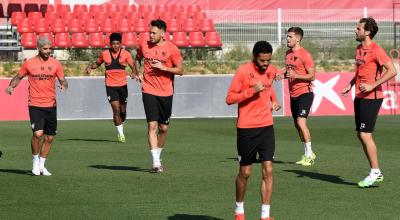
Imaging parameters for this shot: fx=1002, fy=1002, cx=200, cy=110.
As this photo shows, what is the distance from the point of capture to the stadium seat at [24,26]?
39688 millimetres

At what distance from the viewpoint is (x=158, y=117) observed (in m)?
15.5

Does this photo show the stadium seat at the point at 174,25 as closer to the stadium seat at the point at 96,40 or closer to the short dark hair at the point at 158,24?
the stadium seat at the point at 96,40

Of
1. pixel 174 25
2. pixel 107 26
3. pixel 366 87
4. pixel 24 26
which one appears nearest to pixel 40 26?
pixel 24 26

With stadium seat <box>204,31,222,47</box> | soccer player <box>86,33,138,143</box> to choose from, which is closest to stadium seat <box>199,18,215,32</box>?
stadium seat <box>204,31,222,47</box>

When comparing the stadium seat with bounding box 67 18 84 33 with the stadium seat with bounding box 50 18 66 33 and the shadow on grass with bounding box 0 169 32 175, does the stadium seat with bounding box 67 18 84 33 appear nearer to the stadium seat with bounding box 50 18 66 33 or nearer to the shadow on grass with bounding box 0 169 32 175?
the stadium seat with bounding box 50 18 66 33

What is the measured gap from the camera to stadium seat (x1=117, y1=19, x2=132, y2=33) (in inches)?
1612

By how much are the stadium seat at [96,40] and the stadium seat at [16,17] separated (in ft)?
10.3

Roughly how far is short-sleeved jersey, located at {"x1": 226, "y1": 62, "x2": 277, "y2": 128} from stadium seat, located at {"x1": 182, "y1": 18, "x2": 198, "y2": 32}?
31.1 metres

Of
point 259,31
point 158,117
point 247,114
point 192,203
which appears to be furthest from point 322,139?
point 259,31

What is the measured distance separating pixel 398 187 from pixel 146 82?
432cm

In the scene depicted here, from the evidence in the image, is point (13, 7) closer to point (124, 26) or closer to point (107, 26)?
point (107, 26)

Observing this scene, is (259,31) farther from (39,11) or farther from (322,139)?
(322,139)

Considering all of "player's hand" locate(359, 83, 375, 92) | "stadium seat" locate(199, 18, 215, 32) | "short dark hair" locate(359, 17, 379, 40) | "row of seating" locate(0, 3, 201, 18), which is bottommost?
"player's hand" locate(359, 83, 375, 92)

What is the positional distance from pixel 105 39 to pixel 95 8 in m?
3.08
